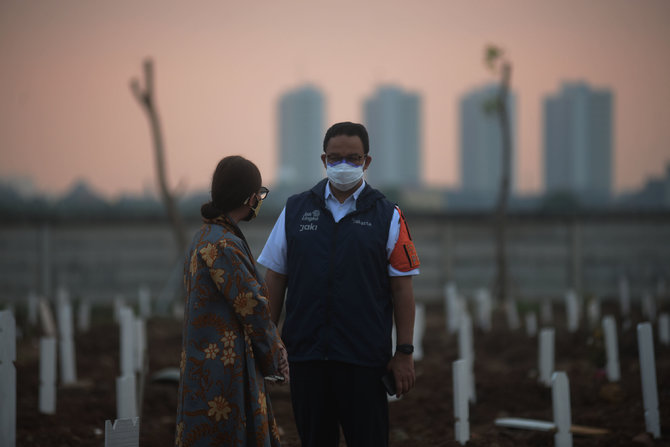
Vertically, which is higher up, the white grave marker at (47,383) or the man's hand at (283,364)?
the man's hand at (283,364)

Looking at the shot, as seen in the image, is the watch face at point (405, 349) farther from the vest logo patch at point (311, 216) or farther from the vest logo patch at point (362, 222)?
the vest logo patch at point (311, 216)

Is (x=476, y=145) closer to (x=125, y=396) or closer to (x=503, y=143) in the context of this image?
(x=503, y=143)

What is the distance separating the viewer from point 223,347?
2.95 meters

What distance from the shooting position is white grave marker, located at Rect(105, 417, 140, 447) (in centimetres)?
292

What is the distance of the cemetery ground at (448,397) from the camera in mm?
5188

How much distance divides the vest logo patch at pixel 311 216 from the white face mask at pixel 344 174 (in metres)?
0.16

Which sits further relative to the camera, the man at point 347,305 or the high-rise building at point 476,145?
the high-rise building at point 476,145

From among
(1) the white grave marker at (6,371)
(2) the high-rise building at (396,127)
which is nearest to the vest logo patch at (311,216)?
(1) the white grave marker at (6,371)

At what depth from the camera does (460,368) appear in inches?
183

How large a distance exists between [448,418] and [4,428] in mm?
3405

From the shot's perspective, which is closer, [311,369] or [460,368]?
[311,369]

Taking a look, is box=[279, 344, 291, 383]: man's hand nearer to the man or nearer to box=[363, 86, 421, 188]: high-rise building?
the man

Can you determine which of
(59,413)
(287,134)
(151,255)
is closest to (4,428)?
(59,413)

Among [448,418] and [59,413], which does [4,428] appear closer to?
[59,413]
